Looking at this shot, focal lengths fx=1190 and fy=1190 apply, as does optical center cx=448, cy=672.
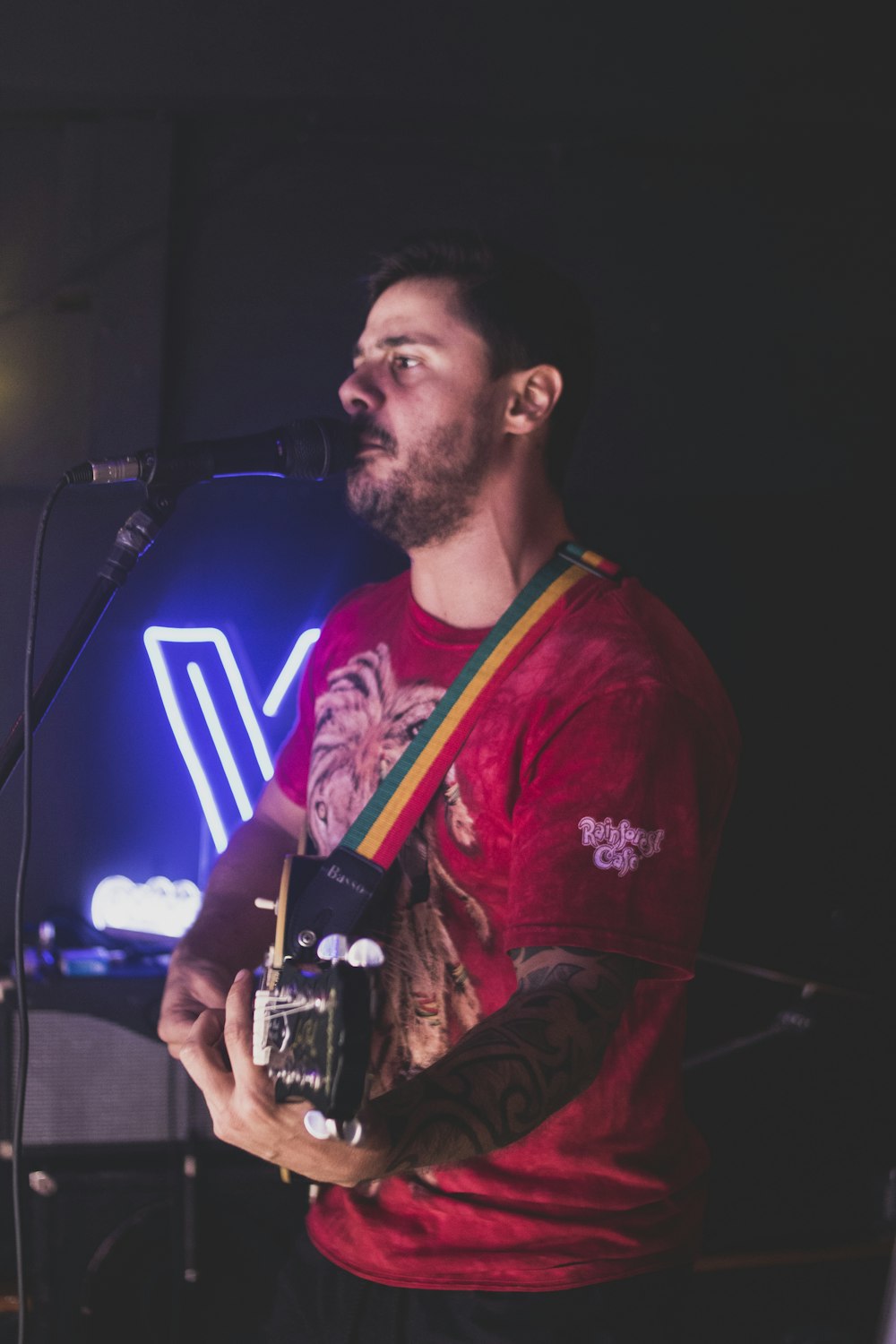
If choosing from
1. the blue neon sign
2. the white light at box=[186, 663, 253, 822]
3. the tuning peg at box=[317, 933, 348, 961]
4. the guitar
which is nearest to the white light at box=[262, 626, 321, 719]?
the blue neon sign

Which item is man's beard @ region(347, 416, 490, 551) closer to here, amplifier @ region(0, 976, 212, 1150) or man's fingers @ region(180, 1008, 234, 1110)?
man's fingers @ region(180, 1008, 234, 1110)

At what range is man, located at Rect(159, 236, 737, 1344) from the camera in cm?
127

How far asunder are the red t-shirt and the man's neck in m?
0.15

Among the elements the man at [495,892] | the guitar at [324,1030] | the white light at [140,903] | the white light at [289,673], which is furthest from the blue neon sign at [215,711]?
the guitar at [324,1030]

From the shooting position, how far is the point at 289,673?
296 cm

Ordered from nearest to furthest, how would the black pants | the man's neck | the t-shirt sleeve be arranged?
the t-shirt sleeve
the black pants
the man's neck

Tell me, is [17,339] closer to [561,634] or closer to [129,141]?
[129,141]

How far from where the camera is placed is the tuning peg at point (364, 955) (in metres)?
0.94

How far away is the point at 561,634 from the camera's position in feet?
5.66

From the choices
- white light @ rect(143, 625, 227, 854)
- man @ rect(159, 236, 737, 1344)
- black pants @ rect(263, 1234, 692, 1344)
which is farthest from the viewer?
white light @ rect(143, 625, 227, 854)

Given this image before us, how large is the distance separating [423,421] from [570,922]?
921mm

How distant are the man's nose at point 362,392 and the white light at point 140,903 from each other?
1457mm

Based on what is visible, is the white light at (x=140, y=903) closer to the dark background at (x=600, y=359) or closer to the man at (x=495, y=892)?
the dark background at (x=600, y=359)

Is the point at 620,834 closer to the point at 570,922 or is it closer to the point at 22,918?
the point at 570,922
